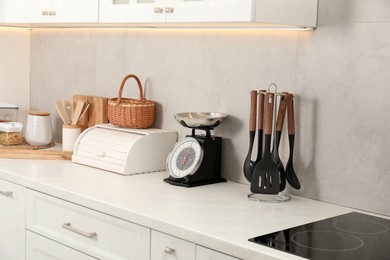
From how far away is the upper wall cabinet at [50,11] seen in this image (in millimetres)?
3021

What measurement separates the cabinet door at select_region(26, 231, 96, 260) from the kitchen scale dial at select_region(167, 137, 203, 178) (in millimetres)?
501

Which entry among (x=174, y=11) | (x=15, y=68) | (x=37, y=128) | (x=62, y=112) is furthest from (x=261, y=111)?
(x=15, y=68)

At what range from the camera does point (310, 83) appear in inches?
103

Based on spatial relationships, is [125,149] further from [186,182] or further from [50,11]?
[50,11]

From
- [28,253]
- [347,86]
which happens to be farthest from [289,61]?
[28,253]

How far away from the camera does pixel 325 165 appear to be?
2.59 metres

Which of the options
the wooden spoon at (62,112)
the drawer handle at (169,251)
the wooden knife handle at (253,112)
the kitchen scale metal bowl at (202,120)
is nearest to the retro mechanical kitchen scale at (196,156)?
the kitchen scale metal bowl at (202,120)

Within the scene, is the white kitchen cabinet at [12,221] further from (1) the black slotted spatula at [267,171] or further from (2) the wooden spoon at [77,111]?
(1) the black slotted spatula at [267,171]

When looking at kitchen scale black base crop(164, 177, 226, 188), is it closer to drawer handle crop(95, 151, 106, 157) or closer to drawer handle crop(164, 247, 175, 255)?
drawer handle crop(95, 151, 106, 157)

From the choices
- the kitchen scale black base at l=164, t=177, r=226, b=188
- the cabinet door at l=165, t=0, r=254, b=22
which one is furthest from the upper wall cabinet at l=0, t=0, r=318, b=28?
the kitchen scale black base at l=164, t=177, r=226, b=188

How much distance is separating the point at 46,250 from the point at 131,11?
3.32 feet

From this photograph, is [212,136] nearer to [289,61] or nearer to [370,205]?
[289,61]

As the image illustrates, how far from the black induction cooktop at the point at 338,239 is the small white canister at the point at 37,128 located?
5.65ft

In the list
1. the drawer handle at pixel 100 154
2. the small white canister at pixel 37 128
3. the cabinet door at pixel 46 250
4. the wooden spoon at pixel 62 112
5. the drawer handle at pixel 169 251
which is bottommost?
the cabinet door at pixel 46 250
